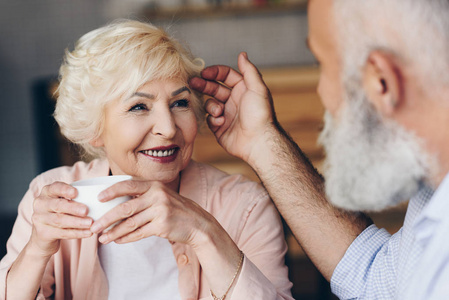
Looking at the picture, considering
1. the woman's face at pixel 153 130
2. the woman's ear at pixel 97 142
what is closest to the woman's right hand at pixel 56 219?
the woman's face at pixel 153 130

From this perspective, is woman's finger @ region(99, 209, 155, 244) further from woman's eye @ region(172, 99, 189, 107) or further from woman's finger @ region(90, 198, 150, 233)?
woman's eye @ region(172, 99, 189, 107)

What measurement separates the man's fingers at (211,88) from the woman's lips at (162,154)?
0.69 ft

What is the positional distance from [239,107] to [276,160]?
0.68 feet

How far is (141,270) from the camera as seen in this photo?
4.96ft

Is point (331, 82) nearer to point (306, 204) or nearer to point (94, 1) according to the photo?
point (306, 204)

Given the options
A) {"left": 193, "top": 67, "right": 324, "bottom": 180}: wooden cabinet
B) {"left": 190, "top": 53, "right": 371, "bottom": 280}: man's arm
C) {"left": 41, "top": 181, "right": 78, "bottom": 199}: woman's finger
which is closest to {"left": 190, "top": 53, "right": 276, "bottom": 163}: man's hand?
{"left": 190, "top": 53, "right": 371, "bottom": 280}: man's arm

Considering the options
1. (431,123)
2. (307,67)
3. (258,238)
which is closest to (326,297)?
(258,238)

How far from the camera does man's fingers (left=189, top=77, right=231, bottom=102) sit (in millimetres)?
1584

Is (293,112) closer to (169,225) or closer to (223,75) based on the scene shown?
(223,75)

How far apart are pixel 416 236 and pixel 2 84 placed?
3.89m

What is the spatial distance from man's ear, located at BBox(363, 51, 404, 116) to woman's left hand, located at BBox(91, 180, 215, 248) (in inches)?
18.3

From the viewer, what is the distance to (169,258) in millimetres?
1526

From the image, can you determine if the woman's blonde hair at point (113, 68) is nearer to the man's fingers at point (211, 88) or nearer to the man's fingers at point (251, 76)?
the man's fingers at point (211, 88)

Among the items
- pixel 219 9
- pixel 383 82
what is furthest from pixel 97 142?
pixel 219 9
